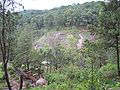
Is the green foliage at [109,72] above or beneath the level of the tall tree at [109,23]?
beneath

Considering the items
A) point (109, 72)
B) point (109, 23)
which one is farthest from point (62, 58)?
point (109, 23)

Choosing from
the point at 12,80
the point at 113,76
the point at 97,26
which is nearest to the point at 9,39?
the point at 97,26

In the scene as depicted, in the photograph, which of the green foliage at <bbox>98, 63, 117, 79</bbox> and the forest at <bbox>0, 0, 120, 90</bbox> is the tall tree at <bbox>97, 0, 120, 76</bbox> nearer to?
the forest at <bbox>0, 0, 120, 90</bbox>

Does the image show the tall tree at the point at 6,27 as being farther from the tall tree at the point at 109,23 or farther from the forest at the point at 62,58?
the tall tree at the point at 109,23

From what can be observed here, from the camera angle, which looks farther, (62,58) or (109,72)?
(62,58)

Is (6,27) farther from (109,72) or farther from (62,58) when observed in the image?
(62,58)

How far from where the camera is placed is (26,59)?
49.4 meters

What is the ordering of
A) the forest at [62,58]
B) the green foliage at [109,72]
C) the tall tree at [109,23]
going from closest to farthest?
the forest at [62,58], the tall tree at [109,23], the green foliage at [109,72]

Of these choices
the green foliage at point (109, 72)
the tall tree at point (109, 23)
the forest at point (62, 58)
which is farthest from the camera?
the green foliage at point (109, 72)

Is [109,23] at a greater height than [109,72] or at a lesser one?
greater

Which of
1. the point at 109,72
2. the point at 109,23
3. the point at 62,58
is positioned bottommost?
→ the point at 62,58

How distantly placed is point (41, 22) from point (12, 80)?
110m

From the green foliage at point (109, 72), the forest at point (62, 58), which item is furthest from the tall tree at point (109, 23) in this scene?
the green foliage at point (109, 72)

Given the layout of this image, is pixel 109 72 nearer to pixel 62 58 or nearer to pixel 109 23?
pixel 109 23
